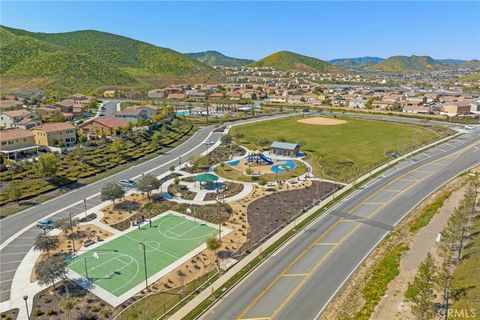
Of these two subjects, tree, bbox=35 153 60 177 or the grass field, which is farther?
the grass field

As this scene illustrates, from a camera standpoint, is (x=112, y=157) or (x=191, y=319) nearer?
(x=191, y=319)

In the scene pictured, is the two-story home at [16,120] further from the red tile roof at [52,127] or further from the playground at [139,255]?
the playground at [139,255]

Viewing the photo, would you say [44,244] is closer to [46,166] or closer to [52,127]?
[46,166]

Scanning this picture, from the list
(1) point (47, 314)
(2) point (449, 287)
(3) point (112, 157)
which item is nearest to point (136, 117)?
(3) point (112, 157)

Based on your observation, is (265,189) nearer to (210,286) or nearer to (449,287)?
(210,286)

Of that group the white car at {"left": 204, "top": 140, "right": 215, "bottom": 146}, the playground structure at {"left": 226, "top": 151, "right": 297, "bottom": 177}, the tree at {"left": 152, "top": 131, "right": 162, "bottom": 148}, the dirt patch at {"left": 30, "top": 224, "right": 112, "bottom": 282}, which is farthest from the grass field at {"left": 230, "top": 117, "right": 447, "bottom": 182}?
the dirt patch at {"left": 30, "top": 224, "right": 112, "bottom": 282}

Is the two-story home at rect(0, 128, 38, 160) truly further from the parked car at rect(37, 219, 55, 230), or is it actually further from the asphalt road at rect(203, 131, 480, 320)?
the asphalt road at rect(203, 131, 480, 320)

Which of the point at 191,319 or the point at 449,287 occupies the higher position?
the point at 449,287

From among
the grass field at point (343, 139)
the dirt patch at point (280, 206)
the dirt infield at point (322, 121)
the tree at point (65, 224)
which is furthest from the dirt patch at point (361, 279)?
the dirt infield at point (322, 121)
